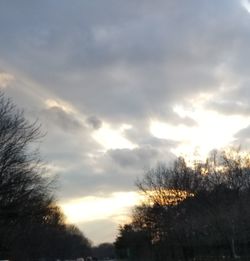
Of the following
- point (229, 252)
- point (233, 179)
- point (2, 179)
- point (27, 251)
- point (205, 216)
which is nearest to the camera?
point (2, 179)

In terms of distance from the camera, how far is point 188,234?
68.7m

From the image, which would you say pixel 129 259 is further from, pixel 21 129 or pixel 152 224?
pixel 21 129

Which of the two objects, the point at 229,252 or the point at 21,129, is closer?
the point at 21,129

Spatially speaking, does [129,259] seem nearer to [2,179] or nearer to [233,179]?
Result: [233,179]

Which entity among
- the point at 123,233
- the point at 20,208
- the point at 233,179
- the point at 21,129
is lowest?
the point at 20,208

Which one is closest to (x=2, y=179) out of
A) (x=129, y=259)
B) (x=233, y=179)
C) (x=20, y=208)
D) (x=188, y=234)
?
(x=20, y=208)

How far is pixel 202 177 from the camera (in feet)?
286

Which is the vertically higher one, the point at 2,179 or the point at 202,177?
the point at 202,177

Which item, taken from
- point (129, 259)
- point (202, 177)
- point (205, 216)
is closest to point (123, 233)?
point (129, 259)

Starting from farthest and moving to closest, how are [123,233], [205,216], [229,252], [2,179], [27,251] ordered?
[123,233] < [27,251] < [205,216] < [229,252] < [2,179]

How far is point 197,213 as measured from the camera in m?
65.9

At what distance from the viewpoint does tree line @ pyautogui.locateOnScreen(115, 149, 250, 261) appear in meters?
52.6

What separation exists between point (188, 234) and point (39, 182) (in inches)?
866

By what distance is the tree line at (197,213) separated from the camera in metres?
52.6
